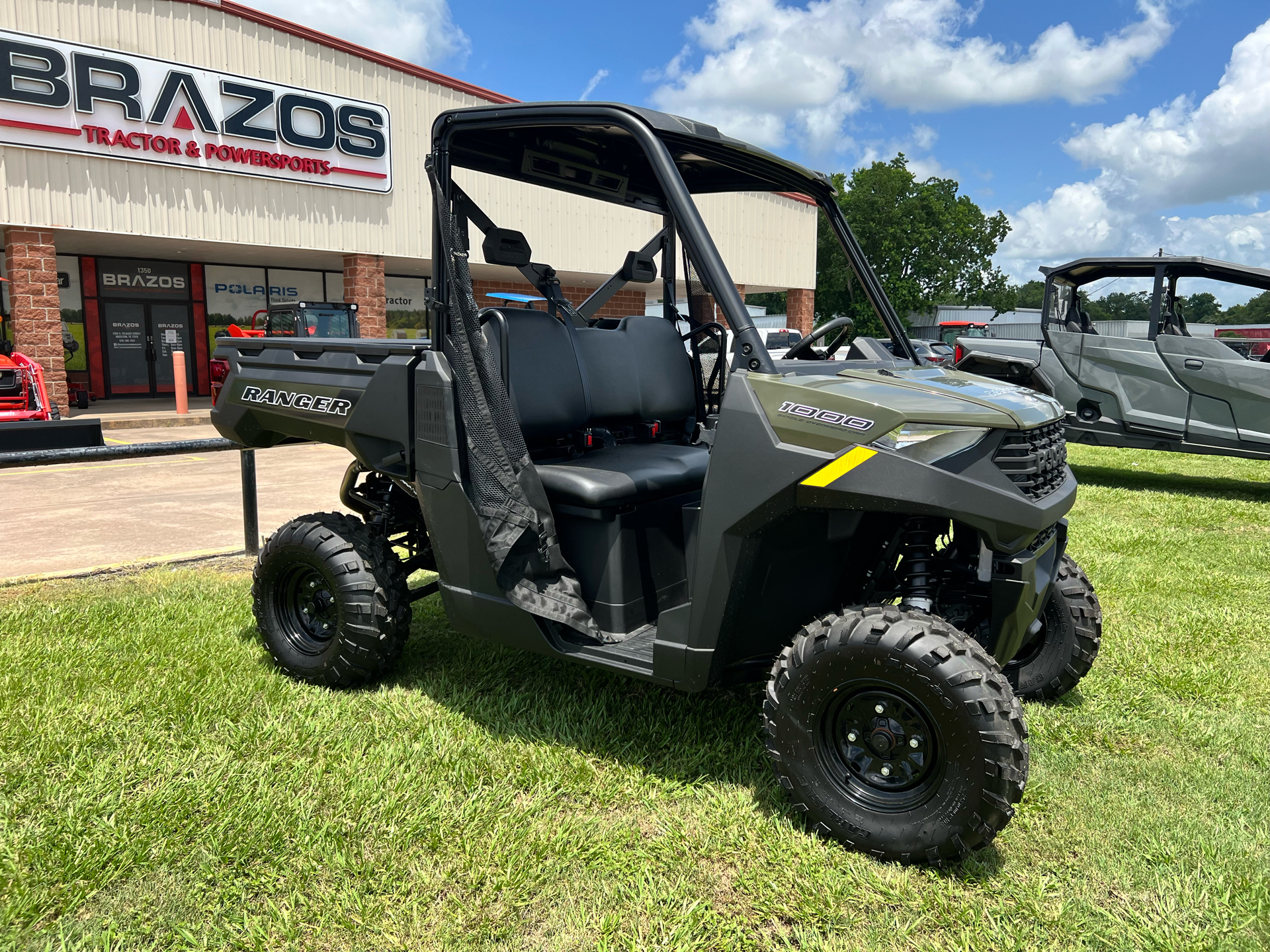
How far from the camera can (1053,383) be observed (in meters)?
8.77

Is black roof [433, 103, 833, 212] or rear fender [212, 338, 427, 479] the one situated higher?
black roof [433, 103, 833, 212]

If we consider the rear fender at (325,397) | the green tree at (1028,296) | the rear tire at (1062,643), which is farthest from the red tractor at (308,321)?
the green tree at (1028,296)

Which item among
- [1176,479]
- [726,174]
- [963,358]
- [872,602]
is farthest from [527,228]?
[872,602]

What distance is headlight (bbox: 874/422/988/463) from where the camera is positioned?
238 cm

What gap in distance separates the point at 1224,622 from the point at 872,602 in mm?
2648

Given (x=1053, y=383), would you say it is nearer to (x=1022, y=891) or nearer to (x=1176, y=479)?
(x=1176, y=479)

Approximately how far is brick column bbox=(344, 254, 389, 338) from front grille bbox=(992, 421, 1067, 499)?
16.1 metres

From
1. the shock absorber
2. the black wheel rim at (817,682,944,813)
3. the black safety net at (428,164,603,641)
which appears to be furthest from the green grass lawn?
the shock absorber

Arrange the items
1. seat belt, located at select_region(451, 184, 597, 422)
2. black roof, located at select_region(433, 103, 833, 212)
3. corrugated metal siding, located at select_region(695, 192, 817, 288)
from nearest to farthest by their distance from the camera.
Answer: black roof, located at select_region(433, 103, 833, 212)
seat belt, located at select_region(451, 184, 597, 422)
corrugated metal siding, located at select_region(695, 192, 817, 288)

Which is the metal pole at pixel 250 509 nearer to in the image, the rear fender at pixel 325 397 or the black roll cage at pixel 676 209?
the rear fender at pixel 325 397

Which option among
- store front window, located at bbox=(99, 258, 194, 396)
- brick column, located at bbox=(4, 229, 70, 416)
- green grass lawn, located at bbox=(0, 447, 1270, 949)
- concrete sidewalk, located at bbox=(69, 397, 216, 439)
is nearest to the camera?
green grass lawn, located at bbox=(0, 447, 1270, 949)

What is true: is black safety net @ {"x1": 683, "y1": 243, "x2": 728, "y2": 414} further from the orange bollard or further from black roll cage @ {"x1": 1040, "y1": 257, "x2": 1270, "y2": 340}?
the orange bollard

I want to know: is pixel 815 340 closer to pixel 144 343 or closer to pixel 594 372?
pixel 594 372

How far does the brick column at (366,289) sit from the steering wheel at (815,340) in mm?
15332
